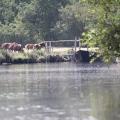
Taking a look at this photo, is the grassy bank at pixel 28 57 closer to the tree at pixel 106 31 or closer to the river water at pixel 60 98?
the river water at pixel 60 98

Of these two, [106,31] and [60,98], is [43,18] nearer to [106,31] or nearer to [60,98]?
[60,98]

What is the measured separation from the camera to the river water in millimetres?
34250

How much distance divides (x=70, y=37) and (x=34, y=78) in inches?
2572

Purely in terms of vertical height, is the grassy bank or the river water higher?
the grassy bank

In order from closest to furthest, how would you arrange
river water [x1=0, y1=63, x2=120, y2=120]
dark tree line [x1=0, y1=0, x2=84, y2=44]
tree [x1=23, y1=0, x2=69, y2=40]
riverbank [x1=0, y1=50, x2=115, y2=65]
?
river water [x1=0, y1=63, x2=120, y2=120]
riverbank [x1=0, y1=50, x2=115, y2=65]
dark tree line [x1=0, y1=0, x2=84, y2=44]
tree [x1=23, y1=0, x2=69, y2=40]

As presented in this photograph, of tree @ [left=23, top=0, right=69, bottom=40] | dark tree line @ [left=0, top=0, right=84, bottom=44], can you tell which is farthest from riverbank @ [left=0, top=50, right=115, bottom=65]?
tree @ [left=23, top=0, right=69, bottom=40]

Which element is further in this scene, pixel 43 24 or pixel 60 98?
pixel 43 24

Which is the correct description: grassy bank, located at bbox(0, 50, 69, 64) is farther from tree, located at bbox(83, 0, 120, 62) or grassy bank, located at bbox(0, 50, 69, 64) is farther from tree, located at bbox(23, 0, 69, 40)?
tree, located at bbox(83, 0, 120, 62)

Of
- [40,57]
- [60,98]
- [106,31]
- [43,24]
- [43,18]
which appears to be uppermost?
[43,18]

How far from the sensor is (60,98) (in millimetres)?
43469

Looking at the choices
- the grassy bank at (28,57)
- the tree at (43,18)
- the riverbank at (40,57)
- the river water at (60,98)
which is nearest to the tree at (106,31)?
A: the river water at (60,98)

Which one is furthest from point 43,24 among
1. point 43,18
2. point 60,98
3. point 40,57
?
point 60,98

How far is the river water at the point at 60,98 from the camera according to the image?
3425 centimetres

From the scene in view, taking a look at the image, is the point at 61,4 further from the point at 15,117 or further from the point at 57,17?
the point at 15,117
